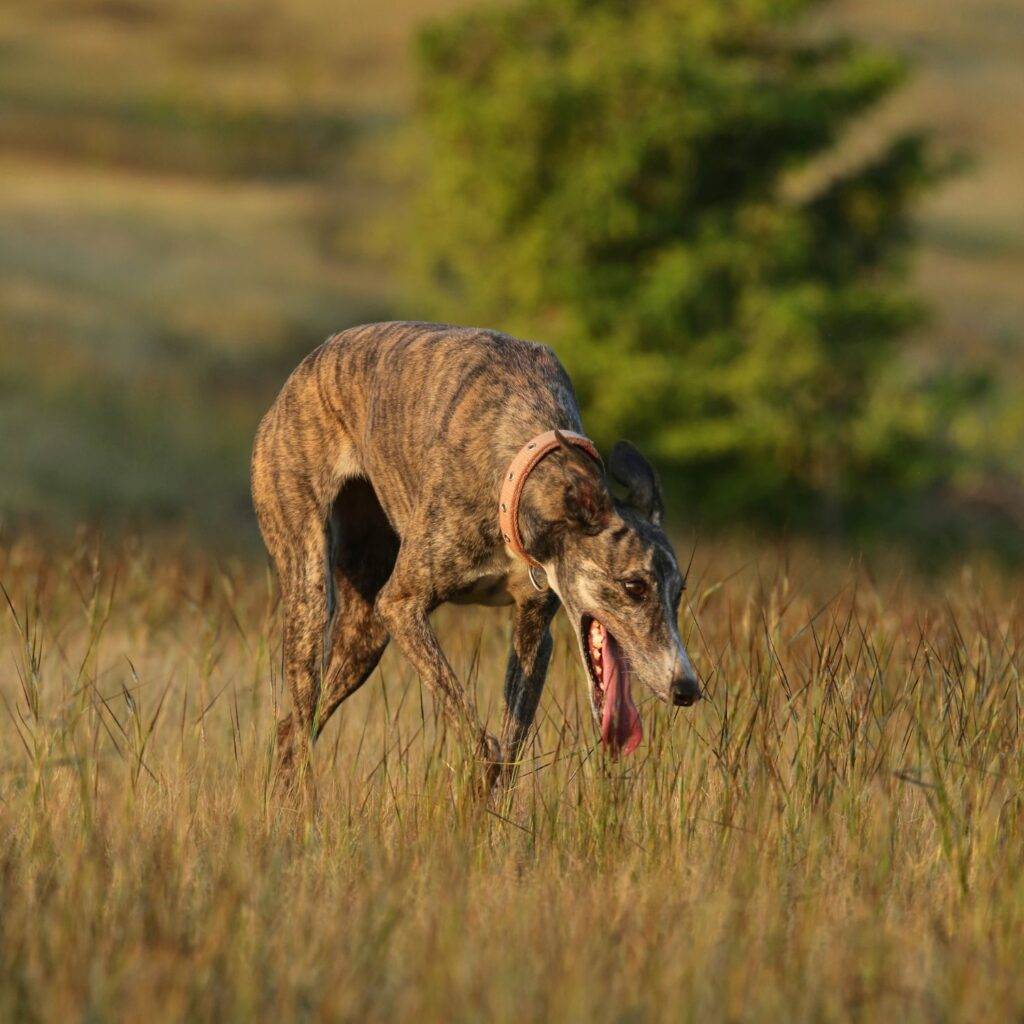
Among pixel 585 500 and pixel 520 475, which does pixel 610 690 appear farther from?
pixel 520 475

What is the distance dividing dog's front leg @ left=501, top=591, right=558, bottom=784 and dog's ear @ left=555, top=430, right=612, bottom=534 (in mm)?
614

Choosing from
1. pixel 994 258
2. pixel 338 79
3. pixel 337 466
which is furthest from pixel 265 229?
pixel 337 466

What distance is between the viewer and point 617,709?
5809mm

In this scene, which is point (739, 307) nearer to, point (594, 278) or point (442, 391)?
point (594, 278)

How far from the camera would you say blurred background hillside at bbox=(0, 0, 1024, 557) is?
101ft

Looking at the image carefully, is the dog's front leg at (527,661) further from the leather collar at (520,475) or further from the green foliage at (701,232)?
the green foliage at (701,232)

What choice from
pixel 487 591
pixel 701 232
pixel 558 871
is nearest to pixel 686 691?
pixel 558 871

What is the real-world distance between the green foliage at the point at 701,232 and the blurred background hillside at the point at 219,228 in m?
0.81

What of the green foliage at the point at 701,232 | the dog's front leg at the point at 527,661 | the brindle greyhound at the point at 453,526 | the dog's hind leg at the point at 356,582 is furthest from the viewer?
the green foliage at the point at 701,232

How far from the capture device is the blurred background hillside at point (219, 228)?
101 ft

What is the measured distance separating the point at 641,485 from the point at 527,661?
867mm

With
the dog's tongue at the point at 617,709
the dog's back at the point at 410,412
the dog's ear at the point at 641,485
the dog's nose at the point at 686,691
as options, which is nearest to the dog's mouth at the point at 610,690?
the dog's tongue at the point at 617,709

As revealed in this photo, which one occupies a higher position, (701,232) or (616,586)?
(616,586)

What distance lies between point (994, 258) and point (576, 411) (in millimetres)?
60407
